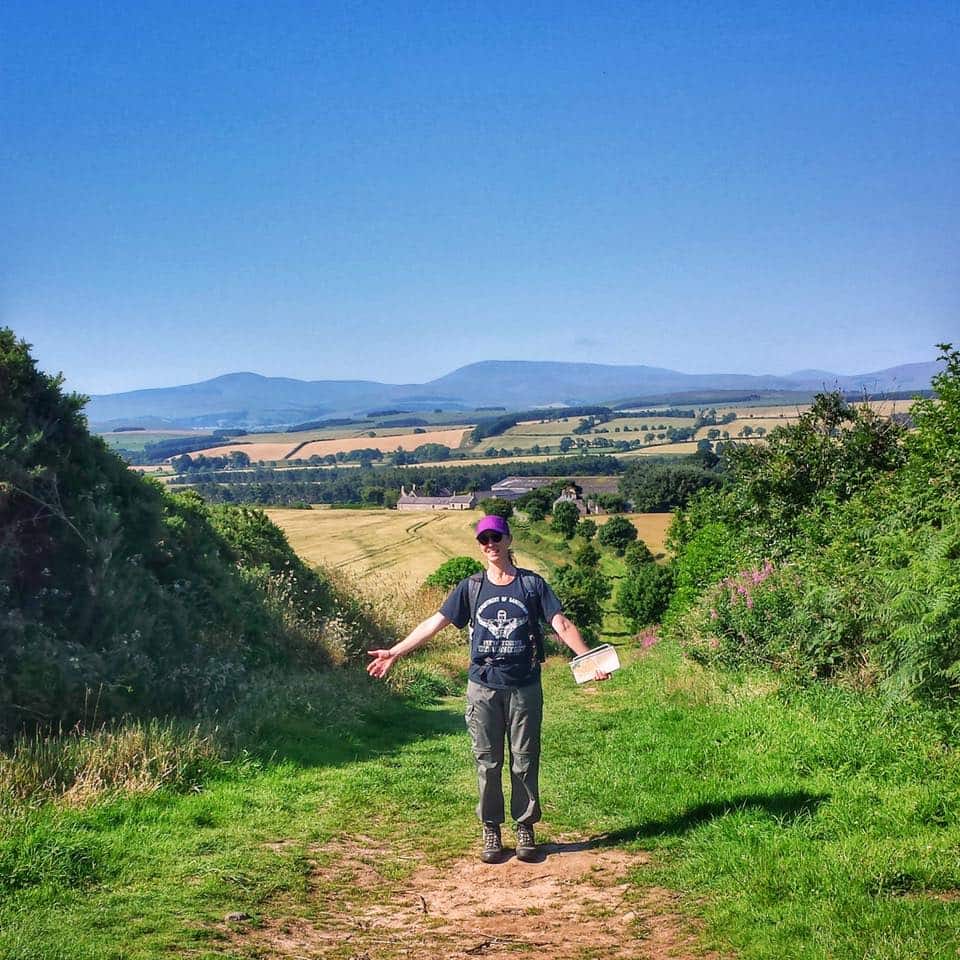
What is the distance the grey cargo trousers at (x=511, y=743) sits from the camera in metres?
6.87

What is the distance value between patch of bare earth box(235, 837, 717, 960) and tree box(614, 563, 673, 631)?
123 feet

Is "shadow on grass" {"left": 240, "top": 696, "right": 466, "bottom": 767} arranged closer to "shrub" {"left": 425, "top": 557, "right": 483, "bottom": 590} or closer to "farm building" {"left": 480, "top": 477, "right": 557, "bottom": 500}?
"shrub" {"left": 425, "top": 557, "right": 483, "bottom": 590}

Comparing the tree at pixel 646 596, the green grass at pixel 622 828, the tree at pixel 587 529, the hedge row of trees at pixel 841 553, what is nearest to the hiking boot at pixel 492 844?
the green grass at pixel 622 828

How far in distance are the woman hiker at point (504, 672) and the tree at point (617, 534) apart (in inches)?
2179

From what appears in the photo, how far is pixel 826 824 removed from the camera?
6664 mm

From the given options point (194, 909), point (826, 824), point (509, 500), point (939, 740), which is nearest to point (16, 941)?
point (194, 909)

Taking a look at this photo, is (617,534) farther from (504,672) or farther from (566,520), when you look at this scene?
(504,672)

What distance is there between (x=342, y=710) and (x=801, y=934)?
7.74 meters

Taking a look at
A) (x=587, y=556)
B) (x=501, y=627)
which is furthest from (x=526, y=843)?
(x=587, y=556)

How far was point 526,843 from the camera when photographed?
6.90 meters

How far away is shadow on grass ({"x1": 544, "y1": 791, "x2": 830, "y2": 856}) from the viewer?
705 cm

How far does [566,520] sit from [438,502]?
21.9 metres

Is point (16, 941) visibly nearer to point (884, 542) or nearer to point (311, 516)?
point (884, 542)

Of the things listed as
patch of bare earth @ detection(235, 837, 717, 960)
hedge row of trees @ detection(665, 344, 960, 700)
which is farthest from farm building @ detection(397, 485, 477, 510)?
patch of bare earth @ detection(235, 837, 717, 960)
